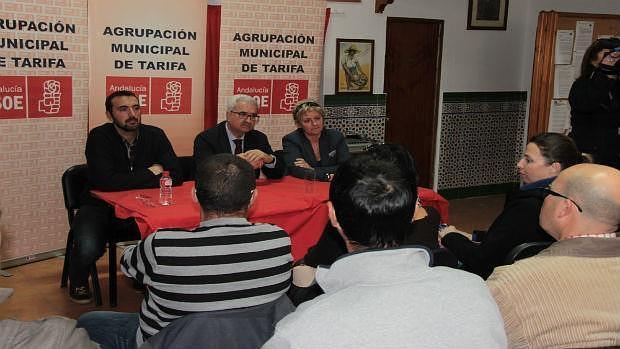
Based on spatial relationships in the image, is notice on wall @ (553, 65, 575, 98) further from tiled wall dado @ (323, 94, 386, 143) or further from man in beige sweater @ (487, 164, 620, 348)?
man in beige sweater @ (487, 164, 620, 348)

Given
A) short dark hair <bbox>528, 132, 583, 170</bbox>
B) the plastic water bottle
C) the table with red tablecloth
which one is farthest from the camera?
the plastic water bottle

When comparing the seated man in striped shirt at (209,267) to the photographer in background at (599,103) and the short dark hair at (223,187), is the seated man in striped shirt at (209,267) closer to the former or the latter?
the short dark hair at (223,187)

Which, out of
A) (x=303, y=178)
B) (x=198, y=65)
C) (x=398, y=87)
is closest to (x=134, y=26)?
(x=198, y=65)

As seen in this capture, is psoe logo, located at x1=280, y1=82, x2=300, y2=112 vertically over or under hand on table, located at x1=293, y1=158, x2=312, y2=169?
over

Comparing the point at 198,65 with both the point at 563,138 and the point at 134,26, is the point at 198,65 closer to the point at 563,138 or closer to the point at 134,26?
the point at 134,26

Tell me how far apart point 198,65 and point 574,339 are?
4074 mm

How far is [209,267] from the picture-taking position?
183 centimetres

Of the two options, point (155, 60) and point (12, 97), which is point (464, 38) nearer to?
point (155, 60)

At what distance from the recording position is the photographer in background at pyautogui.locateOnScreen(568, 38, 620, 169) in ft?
15.6

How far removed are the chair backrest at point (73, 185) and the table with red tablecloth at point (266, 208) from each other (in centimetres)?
24

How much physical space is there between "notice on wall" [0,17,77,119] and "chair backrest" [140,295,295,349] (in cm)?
311

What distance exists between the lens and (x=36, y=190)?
455cm

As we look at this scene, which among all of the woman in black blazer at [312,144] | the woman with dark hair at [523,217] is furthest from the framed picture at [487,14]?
the woman with dark hair at [523,217]

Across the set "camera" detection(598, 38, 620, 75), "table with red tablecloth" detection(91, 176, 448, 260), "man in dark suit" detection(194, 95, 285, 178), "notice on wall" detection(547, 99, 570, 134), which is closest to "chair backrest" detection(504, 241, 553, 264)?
"table with red tablecloth" detection(91, 176, 448, 260)
